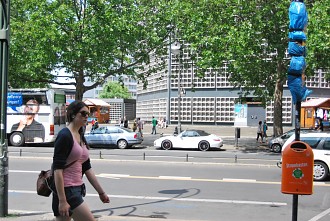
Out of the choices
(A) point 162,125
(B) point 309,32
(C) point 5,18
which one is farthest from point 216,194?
(A) point 162,125

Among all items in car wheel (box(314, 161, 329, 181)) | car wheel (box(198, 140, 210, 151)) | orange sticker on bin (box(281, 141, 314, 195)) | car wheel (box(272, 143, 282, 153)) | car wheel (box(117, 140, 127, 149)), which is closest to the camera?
orange sticker on bin (box(281, 141, 314, 195))

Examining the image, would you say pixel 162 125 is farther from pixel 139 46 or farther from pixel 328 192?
pixel 328 192

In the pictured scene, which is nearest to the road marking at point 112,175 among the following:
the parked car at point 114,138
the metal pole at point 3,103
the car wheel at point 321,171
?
the car wheel at point 321,171

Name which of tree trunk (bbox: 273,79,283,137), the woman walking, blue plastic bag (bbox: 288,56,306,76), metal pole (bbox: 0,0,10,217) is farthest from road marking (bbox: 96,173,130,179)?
tree trunk (bbox: 273,79,283,137)

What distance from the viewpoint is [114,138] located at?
2503cm

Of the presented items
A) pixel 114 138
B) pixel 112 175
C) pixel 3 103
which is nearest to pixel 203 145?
pixel 114 138

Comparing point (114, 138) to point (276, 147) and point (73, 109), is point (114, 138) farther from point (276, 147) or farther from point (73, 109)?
point (73, 109)

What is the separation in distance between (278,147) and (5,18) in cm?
1827

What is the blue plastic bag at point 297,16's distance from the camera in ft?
19.5

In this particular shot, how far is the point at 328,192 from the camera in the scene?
34.7 ft

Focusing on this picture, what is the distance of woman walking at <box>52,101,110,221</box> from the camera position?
4.05 meters

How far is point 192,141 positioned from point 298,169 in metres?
18.1

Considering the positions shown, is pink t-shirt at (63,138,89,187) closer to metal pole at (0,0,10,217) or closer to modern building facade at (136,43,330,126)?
metal pole at (0,0,10,217)

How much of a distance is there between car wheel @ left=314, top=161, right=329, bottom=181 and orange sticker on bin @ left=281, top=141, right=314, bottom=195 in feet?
22.9
